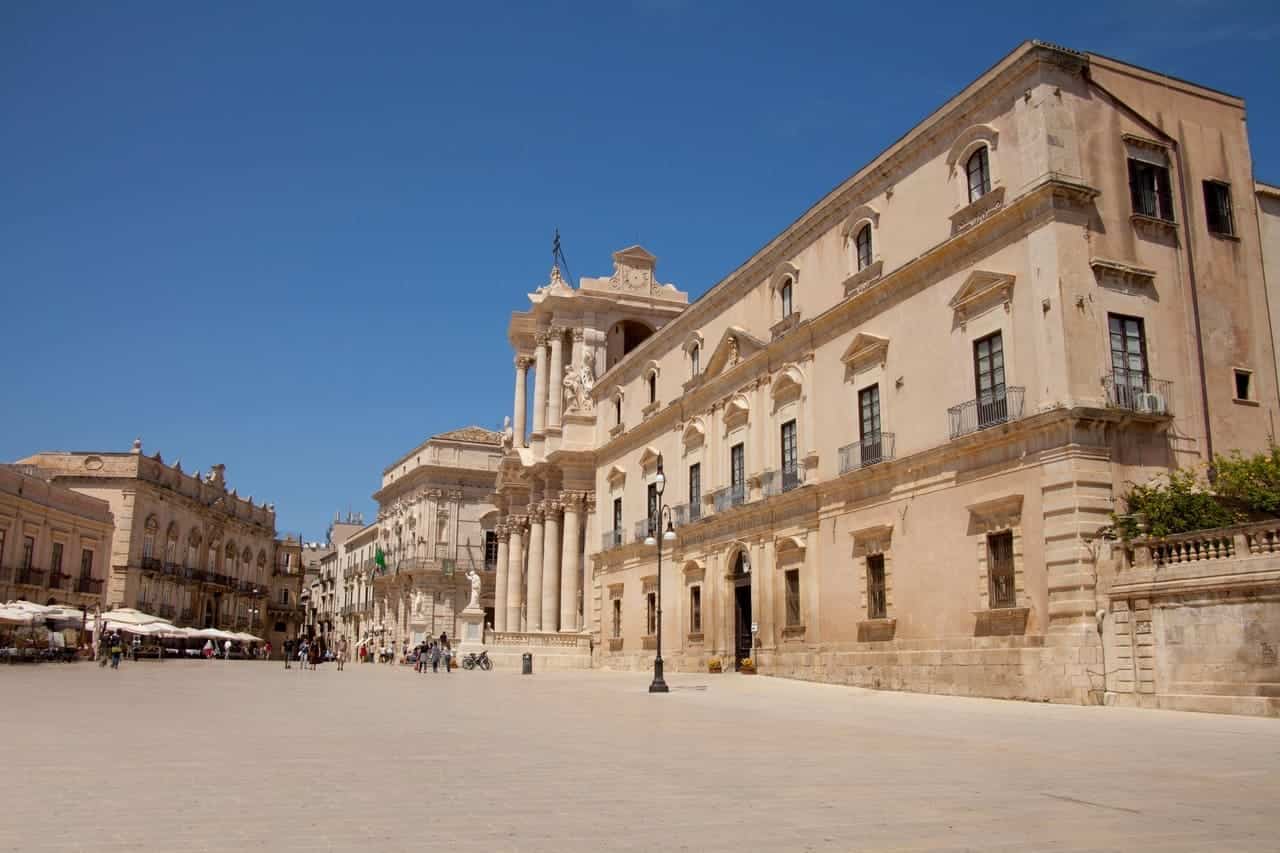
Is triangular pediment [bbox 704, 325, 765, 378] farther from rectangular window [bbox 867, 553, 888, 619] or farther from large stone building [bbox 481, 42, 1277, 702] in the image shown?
rectangular window [bbox 867, 553, 888, 619]

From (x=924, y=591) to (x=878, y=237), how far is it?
8.29 m

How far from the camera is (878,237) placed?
25406 millimetres

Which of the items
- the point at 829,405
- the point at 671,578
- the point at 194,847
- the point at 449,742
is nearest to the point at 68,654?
the point at 671,578

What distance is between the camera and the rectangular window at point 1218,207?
21594 mm

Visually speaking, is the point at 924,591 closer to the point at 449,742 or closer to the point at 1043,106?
the point at 1043,106

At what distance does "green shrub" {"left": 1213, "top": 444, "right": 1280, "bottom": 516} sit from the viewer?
17.5 metres

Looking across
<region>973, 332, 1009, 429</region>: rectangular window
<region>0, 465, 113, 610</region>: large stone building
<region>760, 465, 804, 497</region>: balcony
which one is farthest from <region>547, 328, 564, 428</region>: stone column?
<region>973, 332, 1009, 429</region>: rectangular window

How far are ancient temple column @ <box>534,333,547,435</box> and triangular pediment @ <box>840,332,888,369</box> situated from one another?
26.2 metres

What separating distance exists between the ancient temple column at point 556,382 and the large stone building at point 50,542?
75.4 feet

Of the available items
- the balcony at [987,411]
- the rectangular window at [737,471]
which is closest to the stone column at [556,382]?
the rectangular window at [737,471]

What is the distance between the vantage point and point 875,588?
2458 cm

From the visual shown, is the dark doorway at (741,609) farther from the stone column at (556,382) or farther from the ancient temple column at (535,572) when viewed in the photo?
the stone column at (556,382)

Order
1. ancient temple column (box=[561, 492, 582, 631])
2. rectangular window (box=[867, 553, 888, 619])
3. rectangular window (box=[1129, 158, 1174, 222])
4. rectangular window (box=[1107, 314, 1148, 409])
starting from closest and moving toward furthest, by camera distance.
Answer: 1. rectangular window (box=[1107, 314, 1148, 409])
2. rectangular window (box=[1129, 158, 1174, 222])
3. rectangular window (box=[867, 553, 888, 619])
4. ancient temple column (box=[561, 492, 582, 631])

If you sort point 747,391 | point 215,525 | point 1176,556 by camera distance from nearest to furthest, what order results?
point 1176,556 < point 747,391 < point 215,525
